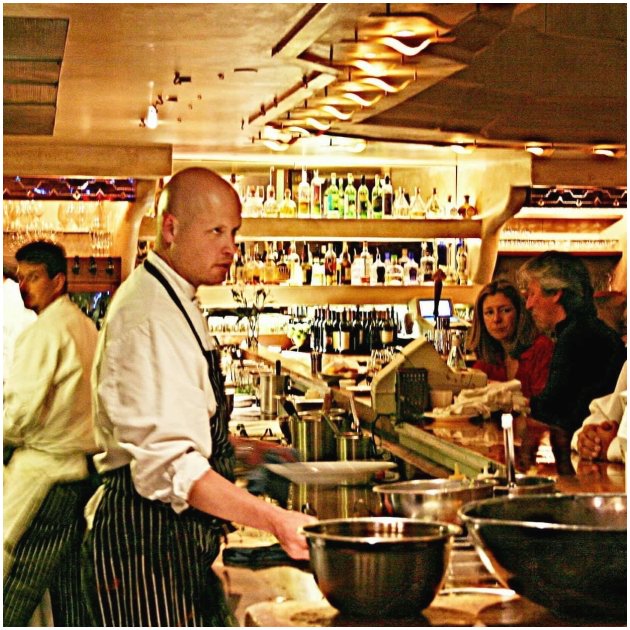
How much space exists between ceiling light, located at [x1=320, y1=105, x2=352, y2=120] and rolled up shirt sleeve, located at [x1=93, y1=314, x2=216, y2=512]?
3.33m

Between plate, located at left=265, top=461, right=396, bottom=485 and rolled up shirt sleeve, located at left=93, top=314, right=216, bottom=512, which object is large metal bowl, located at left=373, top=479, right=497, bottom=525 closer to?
rolled up shirt sleeve, located at left=93, top=314, right=216, bottom=512

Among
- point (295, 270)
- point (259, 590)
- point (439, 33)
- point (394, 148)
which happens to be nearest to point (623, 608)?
point (259, 590)

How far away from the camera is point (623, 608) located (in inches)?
69.6

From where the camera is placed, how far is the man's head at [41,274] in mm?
4770

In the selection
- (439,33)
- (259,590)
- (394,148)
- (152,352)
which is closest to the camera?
(259,590)

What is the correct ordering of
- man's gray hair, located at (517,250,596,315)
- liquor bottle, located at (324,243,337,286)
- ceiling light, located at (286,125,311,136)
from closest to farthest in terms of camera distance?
man's gray hair, located at (517,250,596,315), ceiling light, located at (286,125,311,136), liquor bottle, located at (324,243,337,286)

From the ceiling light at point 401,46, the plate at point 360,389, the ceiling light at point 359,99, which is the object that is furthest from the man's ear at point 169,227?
the plate at point 360,389

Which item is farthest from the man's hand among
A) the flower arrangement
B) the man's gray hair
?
the flower arrangement

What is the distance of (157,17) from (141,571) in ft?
7.94

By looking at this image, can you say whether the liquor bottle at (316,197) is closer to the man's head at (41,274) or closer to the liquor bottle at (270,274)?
the liquor bottle at (270,274)

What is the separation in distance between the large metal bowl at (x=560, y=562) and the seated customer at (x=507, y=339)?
12.9 ft

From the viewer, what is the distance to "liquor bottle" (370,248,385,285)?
1032cm

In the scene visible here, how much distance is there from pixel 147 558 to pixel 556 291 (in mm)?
2539

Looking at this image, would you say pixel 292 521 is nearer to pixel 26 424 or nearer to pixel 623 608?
pixel 623 608
